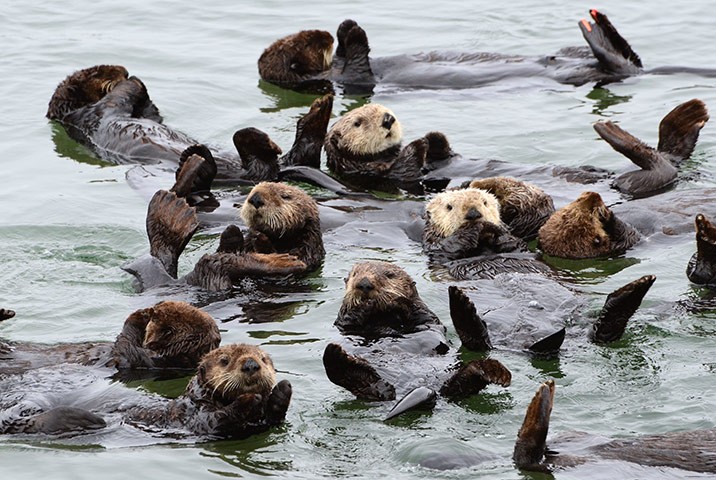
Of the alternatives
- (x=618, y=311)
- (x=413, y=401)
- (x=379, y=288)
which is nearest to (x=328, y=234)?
(x=379, y=288)

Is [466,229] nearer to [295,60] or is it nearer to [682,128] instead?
[682,128]

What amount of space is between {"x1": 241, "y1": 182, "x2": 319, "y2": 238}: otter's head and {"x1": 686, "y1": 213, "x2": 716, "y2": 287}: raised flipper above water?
8.22 ft

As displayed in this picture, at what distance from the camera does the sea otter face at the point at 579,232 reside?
7949mm

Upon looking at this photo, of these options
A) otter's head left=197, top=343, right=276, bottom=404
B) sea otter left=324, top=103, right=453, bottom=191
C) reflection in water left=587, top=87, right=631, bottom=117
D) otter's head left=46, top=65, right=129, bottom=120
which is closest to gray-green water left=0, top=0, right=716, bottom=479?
reflection in water left=587, top=87, right=631, bottom=117

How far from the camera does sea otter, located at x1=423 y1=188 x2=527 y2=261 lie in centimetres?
795

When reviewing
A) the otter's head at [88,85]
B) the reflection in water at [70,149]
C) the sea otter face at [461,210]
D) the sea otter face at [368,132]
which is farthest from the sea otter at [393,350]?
the otter's head at [88,85]

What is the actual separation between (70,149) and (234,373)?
5.90 metres

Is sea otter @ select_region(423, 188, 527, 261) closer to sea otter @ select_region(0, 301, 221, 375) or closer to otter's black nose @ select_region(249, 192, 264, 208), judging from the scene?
otter's black nose @ select_region(249, 192, 264, 208)

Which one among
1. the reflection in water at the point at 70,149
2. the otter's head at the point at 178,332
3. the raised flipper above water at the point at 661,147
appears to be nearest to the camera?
the otter's head at the point at 178,332

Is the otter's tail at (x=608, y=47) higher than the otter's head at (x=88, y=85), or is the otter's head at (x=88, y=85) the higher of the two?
the otter's tail at (x=608, y=47)

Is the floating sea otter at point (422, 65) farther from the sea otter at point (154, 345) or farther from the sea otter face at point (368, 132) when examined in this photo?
the sea otter at point (154, 345)

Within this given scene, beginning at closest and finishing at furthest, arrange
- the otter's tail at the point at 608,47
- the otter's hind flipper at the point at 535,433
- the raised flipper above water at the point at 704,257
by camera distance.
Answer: the otter's hind flipper at the point at 535,433 → the raised flipper above water at the point at 704,257 → the otter's tail at the point at 608,47

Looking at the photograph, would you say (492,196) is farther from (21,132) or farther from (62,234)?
(21,132)

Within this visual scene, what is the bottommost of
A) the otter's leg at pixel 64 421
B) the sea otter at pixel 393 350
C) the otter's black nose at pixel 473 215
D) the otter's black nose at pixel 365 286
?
the otter's leg at pixel 64 421
